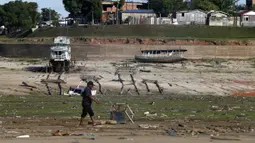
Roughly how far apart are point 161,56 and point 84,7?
60.5m

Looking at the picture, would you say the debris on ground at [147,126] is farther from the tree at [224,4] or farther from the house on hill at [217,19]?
the tree at [224,4]

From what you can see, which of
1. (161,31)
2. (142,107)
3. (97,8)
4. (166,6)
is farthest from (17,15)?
(142,107)

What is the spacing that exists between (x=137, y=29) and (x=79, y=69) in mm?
40966

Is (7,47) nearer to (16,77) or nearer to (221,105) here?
(16,77)

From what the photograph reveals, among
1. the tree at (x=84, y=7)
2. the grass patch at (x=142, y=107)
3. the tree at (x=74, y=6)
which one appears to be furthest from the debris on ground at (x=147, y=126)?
the tree at (x=74, y=6)

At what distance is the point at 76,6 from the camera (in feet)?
406

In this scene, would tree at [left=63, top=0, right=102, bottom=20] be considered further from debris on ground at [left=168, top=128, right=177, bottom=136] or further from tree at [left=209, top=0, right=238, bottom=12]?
debris on ground at [left=168, top=128, right=177, bottom=136]

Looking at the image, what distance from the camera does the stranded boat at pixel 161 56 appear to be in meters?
66.4

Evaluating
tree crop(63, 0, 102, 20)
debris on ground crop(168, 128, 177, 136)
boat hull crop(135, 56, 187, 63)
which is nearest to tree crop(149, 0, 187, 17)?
tree crop(63, 0, 102, 20)

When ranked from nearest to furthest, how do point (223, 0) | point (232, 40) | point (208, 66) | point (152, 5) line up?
point (208, 66) → point (232, 40) → point (223, 0) → point (152, 5)

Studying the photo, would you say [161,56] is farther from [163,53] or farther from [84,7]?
[84,7]

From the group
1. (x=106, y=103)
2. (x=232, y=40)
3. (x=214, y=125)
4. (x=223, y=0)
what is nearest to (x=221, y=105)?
(x=106, y=103)

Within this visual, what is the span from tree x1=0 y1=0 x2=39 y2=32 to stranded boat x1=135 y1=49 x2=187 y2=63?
65.8m

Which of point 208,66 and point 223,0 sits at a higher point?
point 223,0
